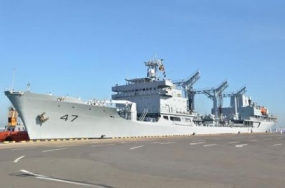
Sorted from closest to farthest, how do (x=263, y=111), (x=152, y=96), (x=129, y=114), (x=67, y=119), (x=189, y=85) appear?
(x=67, y=119), (x=129, y=114), (x=152, y=96), (x=189, y=85), (x=263, y=111)

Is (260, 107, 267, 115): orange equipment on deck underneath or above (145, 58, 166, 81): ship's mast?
underneath

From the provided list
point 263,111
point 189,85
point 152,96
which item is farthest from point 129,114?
point 263,111

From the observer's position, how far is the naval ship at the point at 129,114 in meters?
32.3

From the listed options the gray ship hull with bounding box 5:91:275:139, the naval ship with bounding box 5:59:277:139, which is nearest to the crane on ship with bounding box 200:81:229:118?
the naval ship with bounding box 5:59:277:139

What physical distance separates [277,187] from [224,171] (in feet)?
8.37

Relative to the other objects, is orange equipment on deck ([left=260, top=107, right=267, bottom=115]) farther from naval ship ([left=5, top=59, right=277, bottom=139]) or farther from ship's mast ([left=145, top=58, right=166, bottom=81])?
ship's mast ([left=145, top=58, right=166, bottom=81])

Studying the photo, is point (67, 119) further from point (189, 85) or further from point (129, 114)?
point (189, 85)

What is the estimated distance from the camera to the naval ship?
32.3 m

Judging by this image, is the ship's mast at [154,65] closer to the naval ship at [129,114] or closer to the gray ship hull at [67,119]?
the naval ship at [129,114]

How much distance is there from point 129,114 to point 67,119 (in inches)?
377

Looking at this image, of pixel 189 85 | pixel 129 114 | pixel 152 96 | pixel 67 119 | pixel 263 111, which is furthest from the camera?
pixel 263 111

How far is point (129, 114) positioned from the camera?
41.6 metres

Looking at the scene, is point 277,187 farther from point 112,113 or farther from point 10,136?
point 10,136

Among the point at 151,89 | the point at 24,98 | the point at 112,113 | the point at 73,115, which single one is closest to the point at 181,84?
the point at 151,89
